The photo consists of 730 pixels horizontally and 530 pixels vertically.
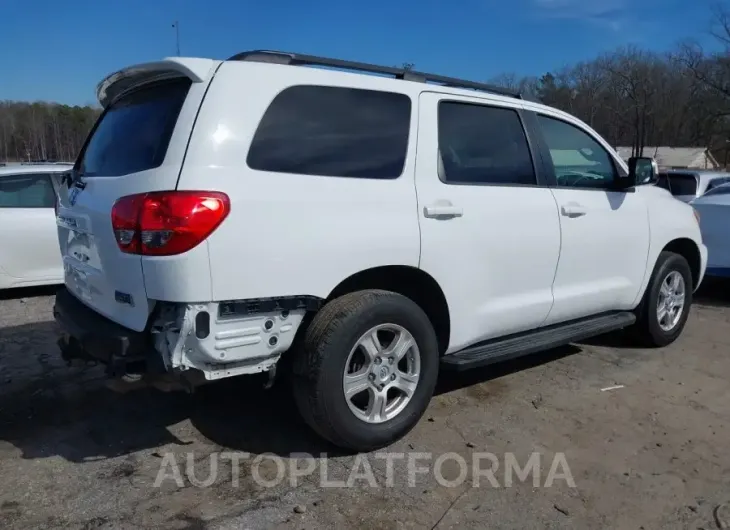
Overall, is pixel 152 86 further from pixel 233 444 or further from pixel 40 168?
pixel 40 168

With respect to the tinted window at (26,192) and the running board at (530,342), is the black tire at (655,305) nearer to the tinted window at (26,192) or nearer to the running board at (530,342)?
the running board at (530,342)

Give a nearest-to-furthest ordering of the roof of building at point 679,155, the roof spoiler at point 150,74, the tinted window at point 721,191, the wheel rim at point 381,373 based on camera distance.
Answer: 1. the roof spoiler at point 150,74
2. the wheel rim at point 381,373
3. the tinted window at point 721,191
4. the roof of building at point 679,155

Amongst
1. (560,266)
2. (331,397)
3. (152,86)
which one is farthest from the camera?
(560,266)

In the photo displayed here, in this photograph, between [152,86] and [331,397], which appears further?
[152,86]

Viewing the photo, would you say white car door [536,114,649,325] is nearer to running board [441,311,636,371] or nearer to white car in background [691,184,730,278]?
running board [441,311,636,371]

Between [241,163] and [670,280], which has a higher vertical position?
[241,163]

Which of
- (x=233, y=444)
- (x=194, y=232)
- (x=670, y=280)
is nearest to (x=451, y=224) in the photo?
(x=194, y=232)

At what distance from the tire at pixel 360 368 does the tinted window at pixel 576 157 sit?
5.58 feet

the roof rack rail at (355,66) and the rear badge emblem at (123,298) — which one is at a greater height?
the roof rack rail at (355,66)

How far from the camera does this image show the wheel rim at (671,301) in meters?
5.43

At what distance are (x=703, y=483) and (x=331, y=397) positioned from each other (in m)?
1.92

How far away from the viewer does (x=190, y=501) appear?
2.98m

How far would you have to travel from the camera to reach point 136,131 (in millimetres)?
3367

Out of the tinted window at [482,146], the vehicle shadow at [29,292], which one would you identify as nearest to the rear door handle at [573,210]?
the tinted window at [482,146]
